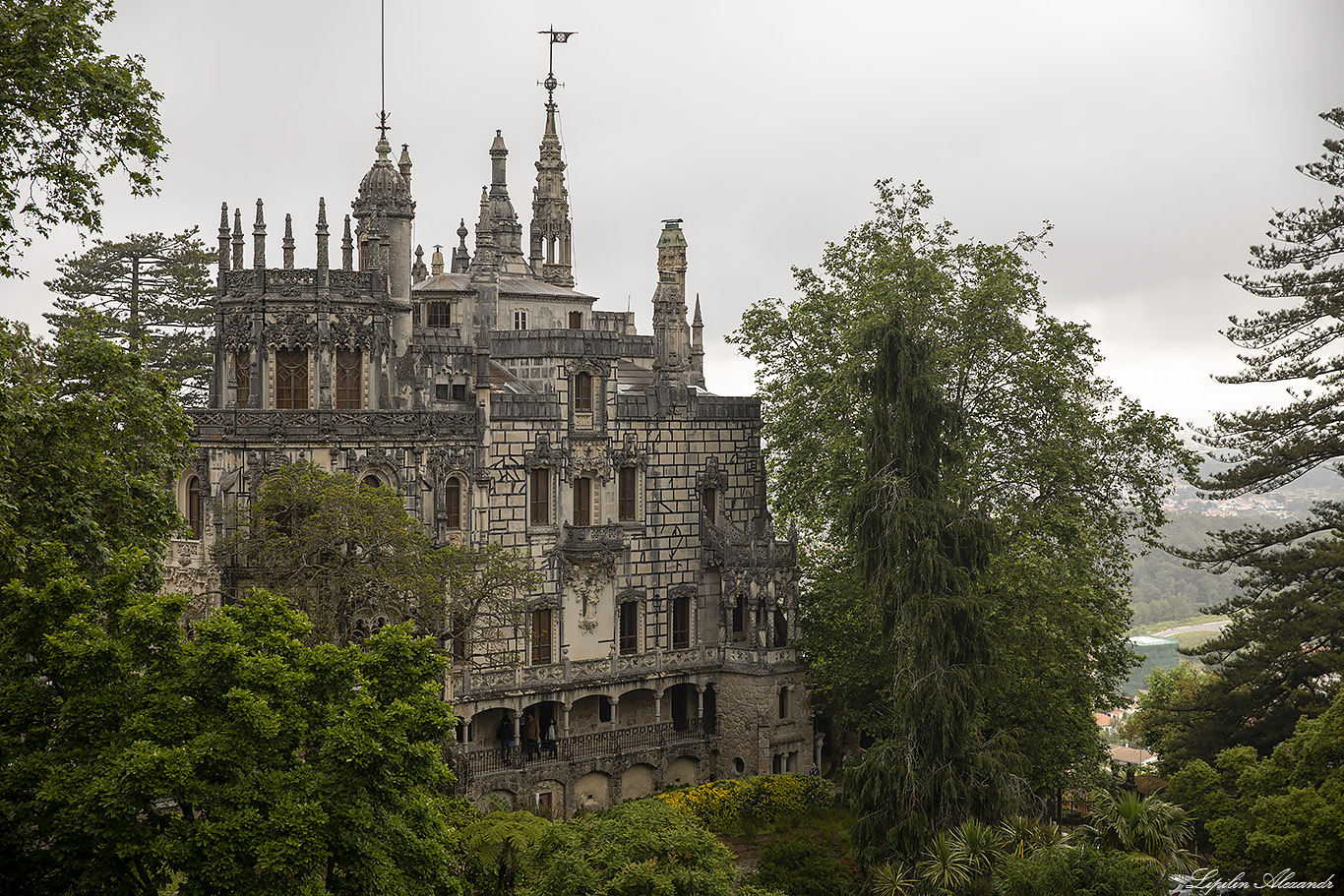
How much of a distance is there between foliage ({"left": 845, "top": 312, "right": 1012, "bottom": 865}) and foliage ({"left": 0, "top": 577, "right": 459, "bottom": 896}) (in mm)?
→ 15333

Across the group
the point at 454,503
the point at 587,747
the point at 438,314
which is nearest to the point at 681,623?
the point at 587,747

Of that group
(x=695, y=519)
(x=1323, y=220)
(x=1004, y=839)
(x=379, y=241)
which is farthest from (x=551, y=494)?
(x=1323, y=220)

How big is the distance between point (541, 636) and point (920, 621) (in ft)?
57.4

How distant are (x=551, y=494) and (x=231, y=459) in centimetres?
1159

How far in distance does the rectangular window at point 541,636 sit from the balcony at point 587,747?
3.00 metres

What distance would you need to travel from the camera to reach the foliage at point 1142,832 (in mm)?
29844

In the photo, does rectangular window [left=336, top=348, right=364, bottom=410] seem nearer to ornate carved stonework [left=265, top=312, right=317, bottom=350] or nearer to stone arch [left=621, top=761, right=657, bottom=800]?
ornate carved stonework [left=265, top=312, right=317, bottom=350]

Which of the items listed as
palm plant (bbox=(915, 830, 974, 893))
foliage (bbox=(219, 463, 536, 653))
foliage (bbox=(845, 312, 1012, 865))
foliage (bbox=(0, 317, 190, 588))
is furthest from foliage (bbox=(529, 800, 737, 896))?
foliage (bbox=(219, 463, 536, 653))

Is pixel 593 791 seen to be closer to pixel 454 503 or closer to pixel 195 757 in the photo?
pixel 454 503

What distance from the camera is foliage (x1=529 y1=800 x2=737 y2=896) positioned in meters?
24.7

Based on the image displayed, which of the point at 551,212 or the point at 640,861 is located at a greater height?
the point at 551,212

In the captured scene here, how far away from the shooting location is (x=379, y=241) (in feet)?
144

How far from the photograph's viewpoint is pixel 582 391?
4859cm

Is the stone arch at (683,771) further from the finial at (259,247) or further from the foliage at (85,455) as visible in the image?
the foliage at (85,455)
